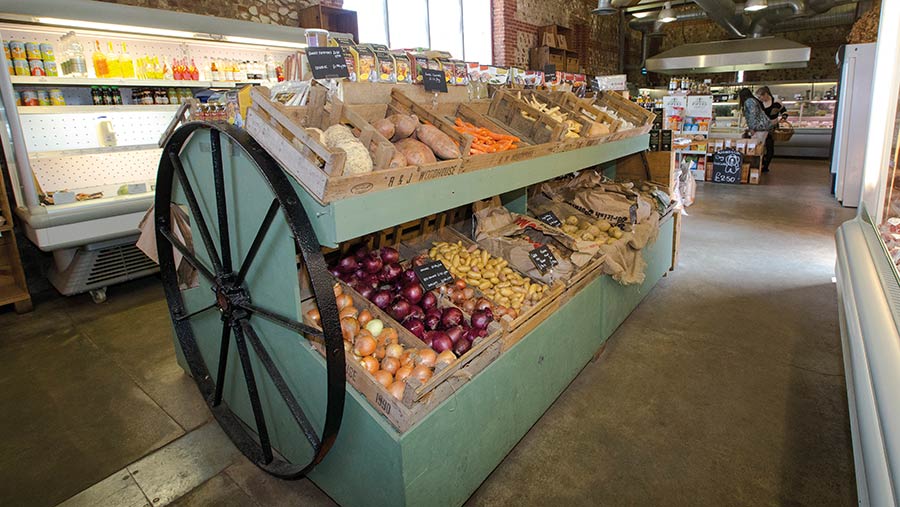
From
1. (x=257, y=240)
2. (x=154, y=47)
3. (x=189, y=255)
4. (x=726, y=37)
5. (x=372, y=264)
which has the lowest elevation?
(x=372, y=264)

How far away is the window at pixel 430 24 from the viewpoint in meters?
7.75

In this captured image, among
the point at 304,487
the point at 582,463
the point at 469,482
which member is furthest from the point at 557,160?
the point at 304,487

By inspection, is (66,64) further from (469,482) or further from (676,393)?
(676,393)

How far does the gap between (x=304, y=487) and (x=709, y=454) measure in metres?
1.72

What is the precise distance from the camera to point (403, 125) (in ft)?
7.12

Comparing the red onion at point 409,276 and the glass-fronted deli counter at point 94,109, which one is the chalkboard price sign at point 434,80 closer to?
the red onion at point 409,276

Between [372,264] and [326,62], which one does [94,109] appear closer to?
[326,62]

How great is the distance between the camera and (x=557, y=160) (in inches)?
110

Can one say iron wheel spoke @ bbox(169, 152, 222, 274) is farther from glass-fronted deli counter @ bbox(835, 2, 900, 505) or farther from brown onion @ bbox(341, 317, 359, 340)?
glass-fronted deli counter @ bbox(835, 2, 900, 505)

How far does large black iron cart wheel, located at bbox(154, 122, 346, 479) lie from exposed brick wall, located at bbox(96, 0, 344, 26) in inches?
150

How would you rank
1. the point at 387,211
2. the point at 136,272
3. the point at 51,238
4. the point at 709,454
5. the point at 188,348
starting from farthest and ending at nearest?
the point at 136,272
the point at 51,238
the point at 188,348
the point at 709,454
the point at 387,211

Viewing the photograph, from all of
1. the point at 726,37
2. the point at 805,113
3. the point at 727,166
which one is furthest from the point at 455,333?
the point at 726,37

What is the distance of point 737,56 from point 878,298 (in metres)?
12.8

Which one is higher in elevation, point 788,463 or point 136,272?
point 136,272
